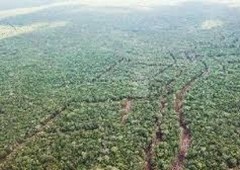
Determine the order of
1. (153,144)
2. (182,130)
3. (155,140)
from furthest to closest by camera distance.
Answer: (182,130) → (155,140) → (153,144)

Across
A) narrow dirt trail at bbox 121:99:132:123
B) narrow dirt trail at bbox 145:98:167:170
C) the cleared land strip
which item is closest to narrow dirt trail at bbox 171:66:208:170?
the cleared land strip

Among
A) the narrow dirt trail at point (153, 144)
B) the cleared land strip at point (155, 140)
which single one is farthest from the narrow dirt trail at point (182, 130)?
the narrow dirt trail at point (153, 144)

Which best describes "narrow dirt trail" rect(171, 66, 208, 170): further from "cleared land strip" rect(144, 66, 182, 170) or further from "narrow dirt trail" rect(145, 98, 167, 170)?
"narrow dirt trail" rect(145, 98, 167, 170)

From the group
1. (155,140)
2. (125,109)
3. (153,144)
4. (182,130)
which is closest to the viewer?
(153,144)

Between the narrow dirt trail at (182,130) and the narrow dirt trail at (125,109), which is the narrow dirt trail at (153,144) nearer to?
the narrow dirt trail at (182,130)

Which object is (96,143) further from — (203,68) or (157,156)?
(203,68)

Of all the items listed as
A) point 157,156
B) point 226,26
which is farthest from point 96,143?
point 226,26

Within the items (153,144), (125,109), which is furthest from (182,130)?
(125,109)

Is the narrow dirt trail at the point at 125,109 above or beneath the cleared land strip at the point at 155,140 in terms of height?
above

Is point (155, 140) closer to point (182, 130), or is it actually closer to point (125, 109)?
point (182, 130)
